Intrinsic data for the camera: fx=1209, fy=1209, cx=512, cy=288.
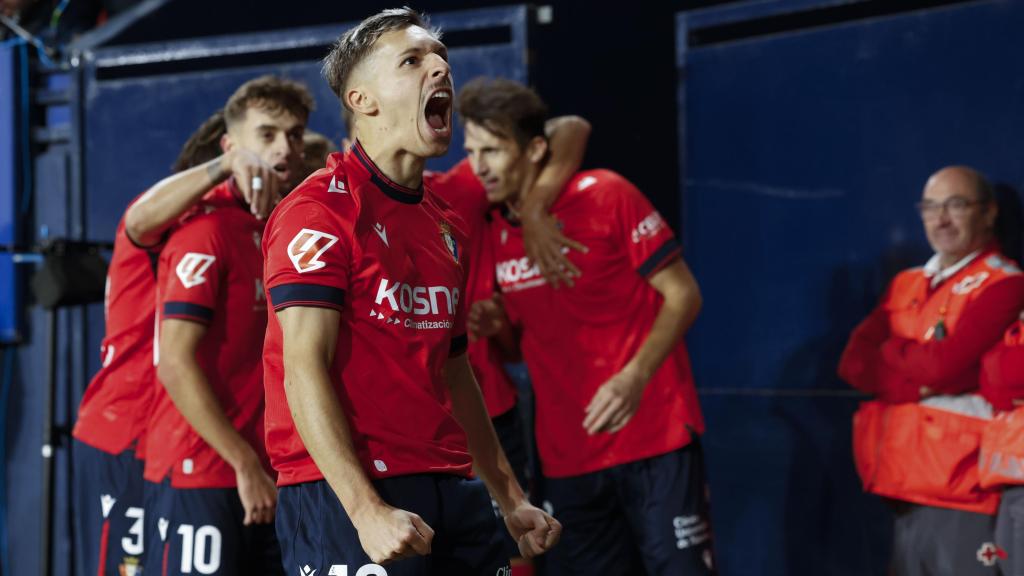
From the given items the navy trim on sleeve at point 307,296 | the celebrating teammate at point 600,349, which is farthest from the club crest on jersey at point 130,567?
the navy trim on sleeve at point 307,296

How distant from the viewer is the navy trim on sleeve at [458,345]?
258 centimetres

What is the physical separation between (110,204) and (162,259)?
2.10 m

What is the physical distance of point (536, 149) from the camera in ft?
13.1

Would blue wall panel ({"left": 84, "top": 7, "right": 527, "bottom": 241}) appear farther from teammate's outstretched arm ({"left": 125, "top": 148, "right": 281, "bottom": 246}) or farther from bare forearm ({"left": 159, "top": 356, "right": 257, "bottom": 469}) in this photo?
bare forearm ({"left": 159, "top": 356, "right": 257, "bottom": 469})

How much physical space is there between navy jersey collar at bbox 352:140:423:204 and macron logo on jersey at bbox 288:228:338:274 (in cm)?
20

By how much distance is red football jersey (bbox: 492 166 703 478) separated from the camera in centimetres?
379

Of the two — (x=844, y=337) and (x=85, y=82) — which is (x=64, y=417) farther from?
(x=844, y=337)

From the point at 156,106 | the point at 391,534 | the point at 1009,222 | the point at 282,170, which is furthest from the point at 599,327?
the point at 156,106

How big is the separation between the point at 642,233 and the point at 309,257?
179 cm

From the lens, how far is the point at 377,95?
2.33 metres

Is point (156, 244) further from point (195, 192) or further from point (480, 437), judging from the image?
point (480, 437)

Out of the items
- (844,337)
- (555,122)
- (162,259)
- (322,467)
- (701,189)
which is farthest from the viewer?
(701,189)

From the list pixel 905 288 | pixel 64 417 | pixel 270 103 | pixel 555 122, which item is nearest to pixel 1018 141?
pixel 905 288

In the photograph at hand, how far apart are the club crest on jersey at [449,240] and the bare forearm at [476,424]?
0.83 ft
